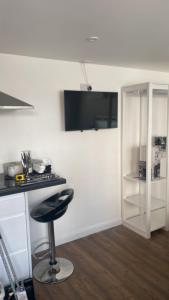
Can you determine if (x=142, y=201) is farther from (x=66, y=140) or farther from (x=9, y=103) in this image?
(x=9, y=103)

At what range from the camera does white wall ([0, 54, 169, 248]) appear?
2.53m

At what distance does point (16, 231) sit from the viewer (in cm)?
216

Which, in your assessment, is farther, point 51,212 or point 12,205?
point 51,212

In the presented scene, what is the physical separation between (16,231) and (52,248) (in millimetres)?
483

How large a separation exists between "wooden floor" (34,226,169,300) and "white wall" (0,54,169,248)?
28cm

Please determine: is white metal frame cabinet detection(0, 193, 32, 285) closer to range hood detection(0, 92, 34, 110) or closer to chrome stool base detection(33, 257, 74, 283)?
chrome stool base detection(33, 257, 74, 283)

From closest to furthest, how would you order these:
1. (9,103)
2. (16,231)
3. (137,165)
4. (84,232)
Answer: (9,103), (16,231), (84,232), (137,165)

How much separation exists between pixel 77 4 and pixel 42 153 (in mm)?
1673

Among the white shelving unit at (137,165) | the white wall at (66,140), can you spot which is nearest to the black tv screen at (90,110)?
the white wall at (66,140)

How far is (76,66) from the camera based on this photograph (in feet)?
9.42

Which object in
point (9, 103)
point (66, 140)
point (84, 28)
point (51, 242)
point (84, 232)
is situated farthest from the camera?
point (84, 232)

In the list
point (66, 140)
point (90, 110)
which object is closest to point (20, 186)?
point (66, 140)

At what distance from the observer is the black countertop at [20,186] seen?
80.4 inches

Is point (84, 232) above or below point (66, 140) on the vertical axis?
below
